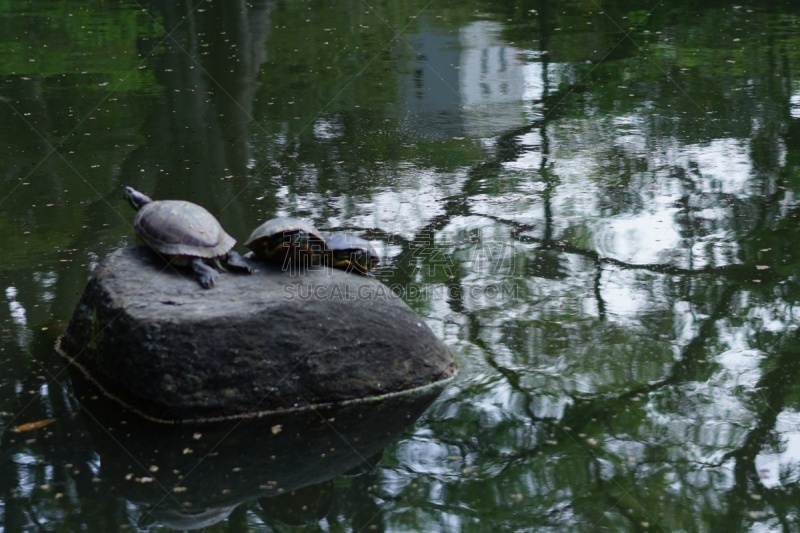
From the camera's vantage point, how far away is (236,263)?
5164 millimetres

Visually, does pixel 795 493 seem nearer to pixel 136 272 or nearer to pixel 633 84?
pixel 136 272

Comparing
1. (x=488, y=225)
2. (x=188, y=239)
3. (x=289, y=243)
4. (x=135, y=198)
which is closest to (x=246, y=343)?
(x=289, y=243)

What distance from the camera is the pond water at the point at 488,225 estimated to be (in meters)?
4.16

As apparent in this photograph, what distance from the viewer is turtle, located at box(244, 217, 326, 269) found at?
16.6 ft

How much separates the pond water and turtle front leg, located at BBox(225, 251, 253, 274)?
3.42ft

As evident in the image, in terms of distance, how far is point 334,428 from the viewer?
15.3ft

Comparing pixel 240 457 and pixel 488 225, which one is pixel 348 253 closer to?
pixel 240 457

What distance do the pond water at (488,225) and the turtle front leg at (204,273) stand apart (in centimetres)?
84

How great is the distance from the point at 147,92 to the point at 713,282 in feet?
24.5

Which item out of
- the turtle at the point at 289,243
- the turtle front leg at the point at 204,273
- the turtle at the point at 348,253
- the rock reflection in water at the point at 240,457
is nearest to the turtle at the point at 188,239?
the turtle front leg at the point at 204,273

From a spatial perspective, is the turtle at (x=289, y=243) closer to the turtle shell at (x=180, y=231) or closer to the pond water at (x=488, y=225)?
the turtle shell at (x=180, y=231)

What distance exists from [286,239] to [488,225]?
8.05 feet

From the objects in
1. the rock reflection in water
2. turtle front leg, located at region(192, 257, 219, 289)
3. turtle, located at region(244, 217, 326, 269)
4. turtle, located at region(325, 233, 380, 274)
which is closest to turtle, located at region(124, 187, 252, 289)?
turtle front leg, located at region(192, 257, 219, 289)

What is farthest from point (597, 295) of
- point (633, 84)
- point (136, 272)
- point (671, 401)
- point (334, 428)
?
point (633, 84)
